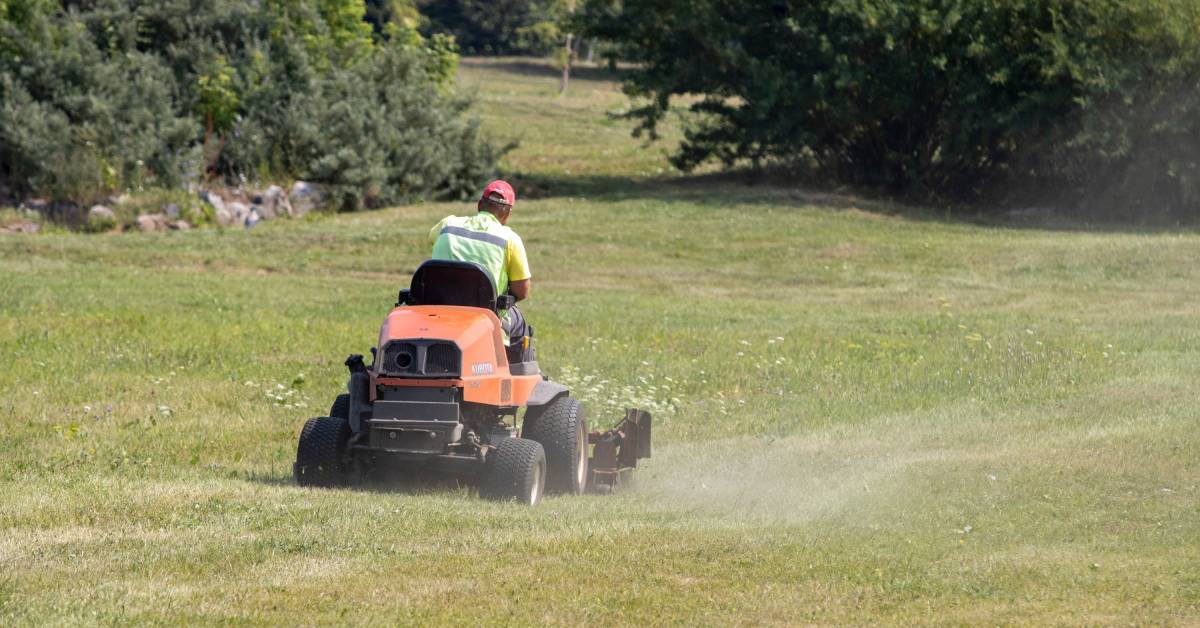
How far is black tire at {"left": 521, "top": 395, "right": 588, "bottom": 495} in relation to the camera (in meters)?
10.8

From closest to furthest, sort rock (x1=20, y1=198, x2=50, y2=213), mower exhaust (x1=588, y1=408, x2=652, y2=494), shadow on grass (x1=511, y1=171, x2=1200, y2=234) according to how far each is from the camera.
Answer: mower exhaust (x1=588, y1=408, x2=652, y2=494), rock (x1=20, y1=198, x2=50, y2=213), shadow on grass (x1=511, y1=171, x2=1200, y2=234)

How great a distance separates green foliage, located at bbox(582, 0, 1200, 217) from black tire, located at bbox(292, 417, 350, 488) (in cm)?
2625

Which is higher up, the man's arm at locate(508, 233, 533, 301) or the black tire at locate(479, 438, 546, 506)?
the man's arm at locate(508, 233, 533, 301)

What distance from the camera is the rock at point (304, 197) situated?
34688 millimetres

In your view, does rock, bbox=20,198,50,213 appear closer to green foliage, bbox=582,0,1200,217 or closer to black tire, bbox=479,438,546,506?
green foliage, bbox=582,0,1200,217

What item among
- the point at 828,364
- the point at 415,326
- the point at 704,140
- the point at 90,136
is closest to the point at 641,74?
the point at 704,140

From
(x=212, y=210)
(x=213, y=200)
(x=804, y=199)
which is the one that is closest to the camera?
(x=212, y=210)

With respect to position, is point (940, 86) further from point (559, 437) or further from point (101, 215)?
point (559, 437)

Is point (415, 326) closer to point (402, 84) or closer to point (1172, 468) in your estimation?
point (1172, 468)

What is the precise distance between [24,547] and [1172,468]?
788cm

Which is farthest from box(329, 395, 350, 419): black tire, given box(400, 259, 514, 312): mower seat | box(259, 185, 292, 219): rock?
box(259, 185, 292, 219): rock

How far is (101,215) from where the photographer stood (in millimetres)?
32031

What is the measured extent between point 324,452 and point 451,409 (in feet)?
3.46

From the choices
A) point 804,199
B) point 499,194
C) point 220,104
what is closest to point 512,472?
point 499,194
